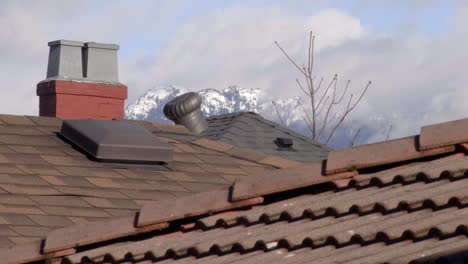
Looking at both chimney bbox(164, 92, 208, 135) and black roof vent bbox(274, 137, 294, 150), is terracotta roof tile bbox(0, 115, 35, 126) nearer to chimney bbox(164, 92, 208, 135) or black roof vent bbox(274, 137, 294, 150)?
black roof vent bbox(274, 137, 294, 150)

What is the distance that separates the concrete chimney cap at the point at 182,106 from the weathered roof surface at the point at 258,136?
20.2 inches

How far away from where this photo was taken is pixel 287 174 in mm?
6219

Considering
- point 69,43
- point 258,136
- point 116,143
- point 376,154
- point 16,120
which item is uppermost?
point 69,43

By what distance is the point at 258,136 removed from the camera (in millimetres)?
18359

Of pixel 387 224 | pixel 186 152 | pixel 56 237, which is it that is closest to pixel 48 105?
pixel 186 152

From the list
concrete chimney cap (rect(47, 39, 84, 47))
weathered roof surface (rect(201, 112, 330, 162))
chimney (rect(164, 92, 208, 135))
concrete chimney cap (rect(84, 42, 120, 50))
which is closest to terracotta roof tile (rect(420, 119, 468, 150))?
concrete chimney cap (rect(84, 42, 120, 50))

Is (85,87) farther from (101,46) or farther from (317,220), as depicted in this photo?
(317,220)

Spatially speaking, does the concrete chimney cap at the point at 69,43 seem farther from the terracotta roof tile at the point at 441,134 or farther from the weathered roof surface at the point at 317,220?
the terracotta roof tile at the point at 441,134

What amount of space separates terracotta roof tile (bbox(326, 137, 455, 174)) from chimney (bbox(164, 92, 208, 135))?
1373 centimetres

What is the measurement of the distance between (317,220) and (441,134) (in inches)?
38.2

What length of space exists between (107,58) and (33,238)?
21.4 ft

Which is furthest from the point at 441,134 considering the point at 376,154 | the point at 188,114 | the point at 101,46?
the point at 188,114

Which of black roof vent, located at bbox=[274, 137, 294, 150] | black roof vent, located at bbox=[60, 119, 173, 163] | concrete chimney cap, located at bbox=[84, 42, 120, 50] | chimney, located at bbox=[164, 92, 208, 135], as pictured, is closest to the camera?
black roof vent, located at bbox=[60, 119, 173, 163]

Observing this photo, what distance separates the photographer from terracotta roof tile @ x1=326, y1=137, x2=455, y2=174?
5.90 m
